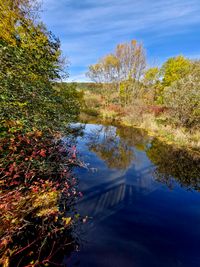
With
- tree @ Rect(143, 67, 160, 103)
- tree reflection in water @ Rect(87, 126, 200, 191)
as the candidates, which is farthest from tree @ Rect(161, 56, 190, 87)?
tree reflection in water @ Rect(87, 126, 200, 191)

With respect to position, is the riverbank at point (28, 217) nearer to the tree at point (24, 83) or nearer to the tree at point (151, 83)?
the tree at point (24, 83)

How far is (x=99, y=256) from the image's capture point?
4184 mm

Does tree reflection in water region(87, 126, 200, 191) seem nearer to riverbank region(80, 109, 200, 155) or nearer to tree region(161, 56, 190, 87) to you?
riverbank region(80, 109, 200, 155)

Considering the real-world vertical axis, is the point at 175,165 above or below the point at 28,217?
above

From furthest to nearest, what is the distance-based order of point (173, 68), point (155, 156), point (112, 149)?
point (173, 68) < point (112, 149) < point (155, 156)

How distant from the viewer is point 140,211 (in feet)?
19.5

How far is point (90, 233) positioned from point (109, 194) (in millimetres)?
2157

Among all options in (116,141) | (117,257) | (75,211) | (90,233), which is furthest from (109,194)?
(116,141)

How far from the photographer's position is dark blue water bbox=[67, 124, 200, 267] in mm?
4293

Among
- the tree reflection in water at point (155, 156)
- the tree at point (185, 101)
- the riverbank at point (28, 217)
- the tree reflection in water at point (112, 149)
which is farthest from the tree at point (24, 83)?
the tree at point (185, 101)

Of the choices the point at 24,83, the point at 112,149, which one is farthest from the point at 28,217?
the point at 112,149

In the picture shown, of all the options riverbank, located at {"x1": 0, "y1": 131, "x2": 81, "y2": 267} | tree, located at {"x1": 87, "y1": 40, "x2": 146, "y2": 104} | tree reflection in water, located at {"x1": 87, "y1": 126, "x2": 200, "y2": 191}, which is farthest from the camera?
tree, located at {"x1": 87, "y1": 40, "x2": 146, "y2": 104}

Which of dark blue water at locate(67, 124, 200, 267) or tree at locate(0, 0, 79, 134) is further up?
tree at locate(0, 0, 79, 134)

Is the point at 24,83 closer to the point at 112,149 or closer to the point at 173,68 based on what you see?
the point at 112,149
